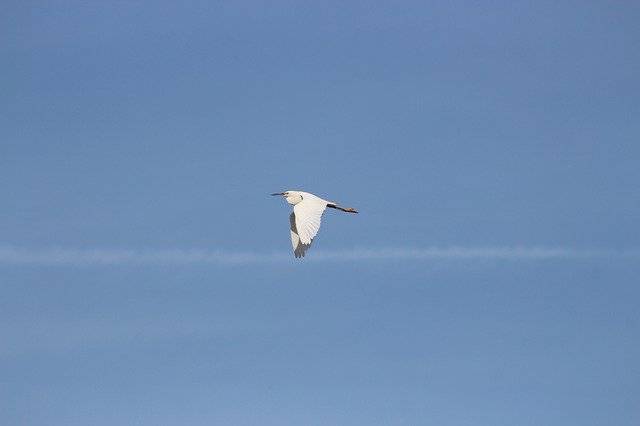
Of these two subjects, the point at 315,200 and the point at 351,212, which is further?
the point at 351,212

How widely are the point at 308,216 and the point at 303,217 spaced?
336mm

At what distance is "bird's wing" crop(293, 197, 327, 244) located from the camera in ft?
257

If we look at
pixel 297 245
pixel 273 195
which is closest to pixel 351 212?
pixel 273 195

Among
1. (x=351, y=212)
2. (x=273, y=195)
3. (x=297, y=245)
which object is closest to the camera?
A: (x=297, y=245)

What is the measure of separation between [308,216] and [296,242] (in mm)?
2282

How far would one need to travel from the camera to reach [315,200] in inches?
3270

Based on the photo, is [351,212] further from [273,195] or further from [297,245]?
[297,245]

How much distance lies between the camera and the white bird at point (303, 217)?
78.1 m

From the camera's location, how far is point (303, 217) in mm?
80312

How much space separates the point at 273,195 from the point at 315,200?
3.65 metres

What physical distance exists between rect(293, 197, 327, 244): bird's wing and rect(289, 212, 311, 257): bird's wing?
30 cm

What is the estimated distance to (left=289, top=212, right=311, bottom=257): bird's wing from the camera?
7781cm

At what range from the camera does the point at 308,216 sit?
80.4 metres

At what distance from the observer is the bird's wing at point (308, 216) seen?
257 ft
